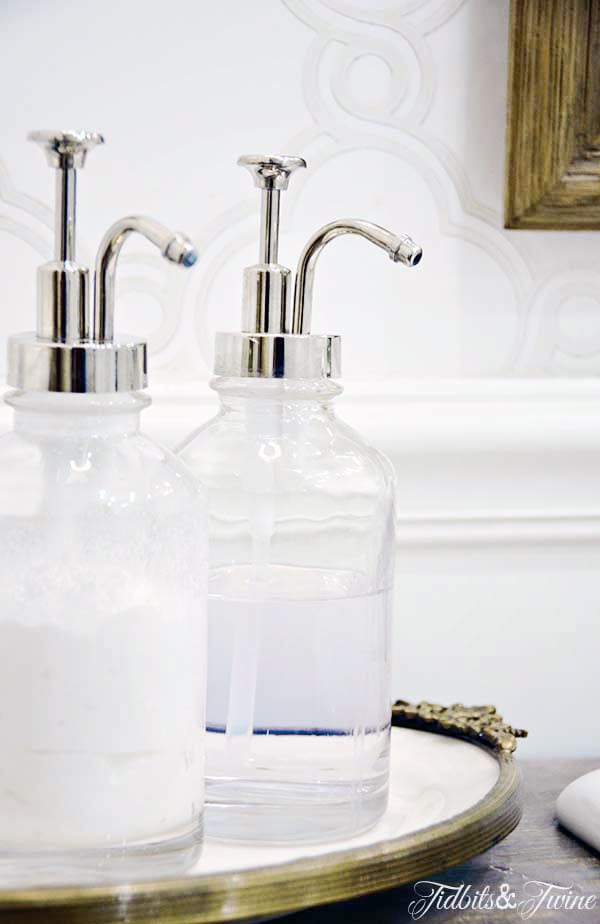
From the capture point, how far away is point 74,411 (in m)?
0.34

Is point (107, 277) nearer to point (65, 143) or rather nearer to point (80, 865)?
point (65, 143)

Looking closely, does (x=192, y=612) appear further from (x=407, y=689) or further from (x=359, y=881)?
(x=407, y=689)

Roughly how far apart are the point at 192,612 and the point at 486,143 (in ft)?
1.22

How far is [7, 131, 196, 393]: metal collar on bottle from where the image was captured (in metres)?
0.34

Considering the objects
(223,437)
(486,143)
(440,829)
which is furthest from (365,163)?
(440,829)

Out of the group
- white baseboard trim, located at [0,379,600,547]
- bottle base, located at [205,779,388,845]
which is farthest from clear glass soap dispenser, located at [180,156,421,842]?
white baseboard trim, located at [0,379,600,547]

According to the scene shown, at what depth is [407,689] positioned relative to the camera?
0.65 m

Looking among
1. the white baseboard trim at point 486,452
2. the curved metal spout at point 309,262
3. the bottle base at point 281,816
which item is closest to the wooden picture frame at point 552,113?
the white baseboard trim at point 486,452

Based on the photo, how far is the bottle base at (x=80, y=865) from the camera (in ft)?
1.10

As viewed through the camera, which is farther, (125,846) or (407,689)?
(407,689)

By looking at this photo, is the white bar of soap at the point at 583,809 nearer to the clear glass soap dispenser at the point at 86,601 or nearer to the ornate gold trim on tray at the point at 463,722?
the ornate gold trim on tray at the point at 463,722

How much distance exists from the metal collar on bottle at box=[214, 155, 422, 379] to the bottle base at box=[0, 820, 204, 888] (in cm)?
16

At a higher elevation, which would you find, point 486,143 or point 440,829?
point 486,143

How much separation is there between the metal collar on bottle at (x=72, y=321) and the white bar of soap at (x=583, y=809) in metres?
0.26
